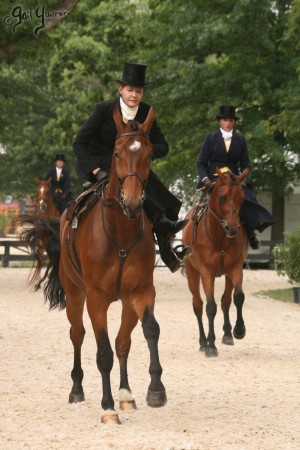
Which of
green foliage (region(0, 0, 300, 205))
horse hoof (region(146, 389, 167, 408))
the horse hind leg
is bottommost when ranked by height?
horse hoof (region(146, 389, 167, 408))

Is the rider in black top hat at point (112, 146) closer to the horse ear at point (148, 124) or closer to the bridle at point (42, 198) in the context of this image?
the horse ear at point (148, 124)

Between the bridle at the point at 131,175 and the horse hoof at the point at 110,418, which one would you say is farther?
the horse hoof at the point at 110,418

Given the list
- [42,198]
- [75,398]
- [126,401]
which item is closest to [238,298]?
[75,398]

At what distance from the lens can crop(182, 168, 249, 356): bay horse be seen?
14.0m

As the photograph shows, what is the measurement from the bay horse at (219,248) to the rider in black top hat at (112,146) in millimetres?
3770

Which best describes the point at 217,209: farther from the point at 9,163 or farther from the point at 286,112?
the point at 9,163

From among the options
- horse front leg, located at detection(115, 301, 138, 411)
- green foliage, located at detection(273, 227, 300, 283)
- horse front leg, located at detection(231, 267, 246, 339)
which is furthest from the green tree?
horse front leg, located at detection(115, 301, 138, 411)

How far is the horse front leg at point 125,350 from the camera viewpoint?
9508 mm

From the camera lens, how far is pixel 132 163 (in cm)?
853

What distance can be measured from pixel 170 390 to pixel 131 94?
3013 millimetres

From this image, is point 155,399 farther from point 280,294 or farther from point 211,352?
point 280,294

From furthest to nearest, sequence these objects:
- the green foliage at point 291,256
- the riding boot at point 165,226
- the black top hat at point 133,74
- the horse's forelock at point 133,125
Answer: the green foliage at point 291,256
the riding boot at point 165,226
the black top hat at point 133,74
the horse's forelock at point 133,125

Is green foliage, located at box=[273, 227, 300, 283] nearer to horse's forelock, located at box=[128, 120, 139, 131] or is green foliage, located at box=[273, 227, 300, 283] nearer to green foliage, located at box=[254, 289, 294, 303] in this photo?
green foliage, located at box=[254, 289, 294, 303]

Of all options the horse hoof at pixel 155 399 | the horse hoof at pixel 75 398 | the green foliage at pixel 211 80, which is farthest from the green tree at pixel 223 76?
the horse hoof at pixel 155 399
